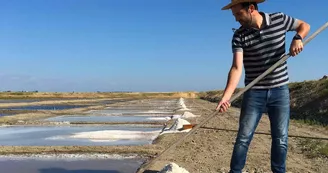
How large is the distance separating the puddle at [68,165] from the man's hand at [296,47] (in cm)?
414

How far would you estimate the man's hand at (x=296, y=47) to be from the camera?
3.58 metres

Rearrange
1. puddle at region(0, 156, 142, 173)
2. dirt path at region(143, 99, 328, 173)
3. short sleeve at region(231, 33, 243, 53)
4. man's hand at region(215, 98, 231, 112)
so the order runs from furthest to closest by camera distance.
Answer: puddle at region(0, 156, 142, 173), dirt path at region(143, 99, 328, 173), short sleeve at region(231, 33, 243, 53), man's hand at region(215, 98, 231, 112)

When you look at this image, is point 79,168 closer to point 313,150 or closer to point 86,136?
point 313,150

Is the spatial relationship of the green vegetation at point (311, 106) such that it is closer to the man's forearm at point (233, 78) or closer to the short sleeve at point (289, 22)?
the short sleeve at point (289, 22)

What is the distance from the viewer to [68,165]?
7602 mm

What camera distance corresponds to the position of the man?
361 cm

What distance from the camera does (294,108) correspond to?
22.2 m

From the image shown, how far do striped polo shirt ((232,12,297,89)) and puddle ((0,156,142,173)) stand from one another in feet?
12.7

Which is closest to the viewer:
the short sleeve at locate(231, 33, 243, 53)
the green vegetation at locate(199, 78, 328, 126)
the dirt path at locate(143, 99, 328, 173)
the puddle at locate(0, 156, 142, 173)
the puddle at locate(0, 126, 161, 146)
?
the short sleeve at locate(231, 33, 243, 53)

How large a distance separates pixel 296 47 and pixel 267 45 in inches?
9.6

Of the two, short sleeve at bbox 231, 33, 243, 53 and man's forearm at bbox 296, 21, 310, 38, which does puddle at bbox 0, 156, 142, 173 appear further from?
man's forearm at bbox 296, 21, 310, 38

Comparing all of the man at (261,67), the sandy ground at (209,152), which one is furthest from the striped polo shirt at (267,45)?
the sandy ground at (209,152)

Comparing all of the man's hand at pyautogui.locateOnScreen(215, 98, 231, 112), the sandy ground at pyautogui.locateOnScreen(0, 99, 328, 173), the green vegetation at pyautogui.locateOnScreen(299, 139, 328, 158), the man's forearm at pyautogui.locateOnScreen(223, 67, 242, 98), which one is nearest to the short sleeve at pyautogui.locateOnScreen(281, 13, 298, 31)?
the man's forearm at pyautogui.locateOnScreen(223, 67, 242, 98)

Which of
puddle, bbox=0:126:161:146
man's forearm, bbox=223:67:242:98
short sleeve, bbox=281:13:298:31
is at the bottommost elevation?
puddle, bbox=0:126:161:146
